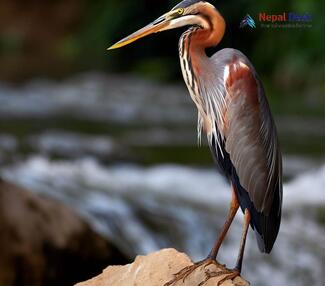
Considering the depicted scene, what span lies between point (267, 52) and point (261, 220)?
40.5 ft

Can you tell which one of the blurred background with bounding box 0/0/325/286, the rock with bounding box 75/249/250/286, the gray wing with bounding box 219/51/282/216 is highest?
the gray wing with bounding box 219/51/282/216

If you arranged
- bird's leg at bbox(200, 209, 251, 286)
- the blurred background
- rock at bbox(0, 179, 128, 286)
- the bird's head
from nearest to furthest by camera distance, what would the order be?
the bird's head → bird's leg at bbox(200, 209, 251, 286) → rock at bbox(0, 179, 128, 286) → the blurred background

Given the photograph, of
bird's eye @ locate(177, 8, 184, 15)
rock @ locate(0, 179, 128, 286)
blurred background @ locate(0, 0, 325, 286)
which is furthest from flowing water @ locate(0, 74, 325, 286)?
bird's eye @ locate(177, 8, 184, 15)

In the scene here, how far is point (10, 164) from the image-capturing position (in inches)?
311

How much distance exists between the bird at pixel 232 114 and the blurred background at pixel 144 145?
5.22 feet

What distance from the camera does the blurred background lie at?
584cm

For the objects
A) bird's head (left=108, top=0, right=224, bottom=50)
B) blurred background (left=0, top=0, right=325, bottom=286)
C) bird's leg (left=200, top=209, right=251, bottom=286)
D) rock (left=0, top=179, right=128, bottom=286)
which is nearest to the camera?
bird's head (left=108, top=0, right=224, bottom=50)

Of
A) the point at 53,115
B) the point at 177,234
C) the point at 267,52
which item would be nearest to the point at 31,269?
the point at 177,234

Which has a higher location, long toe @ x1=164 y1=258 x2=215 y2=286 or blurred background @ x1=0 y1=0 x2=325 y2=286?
long toe @ x1=164 y1=258 x2=215 y2=286

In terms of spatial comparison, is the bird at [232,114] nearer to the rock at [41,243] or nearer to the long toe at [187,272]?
the long toe at [187,272]

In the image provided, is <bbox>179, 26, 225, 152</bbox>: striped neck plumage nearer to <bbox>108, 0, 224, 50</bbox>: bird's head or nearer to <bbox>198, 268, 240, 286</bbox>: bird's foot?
<bbox>108, 0, 224, 50</bbox>: bird's head

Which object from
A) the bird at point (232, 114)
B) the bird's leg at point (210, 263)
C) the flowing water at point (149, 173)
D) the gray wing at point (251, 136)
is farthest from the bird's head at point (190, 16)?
the flowing water at point (149, 173)

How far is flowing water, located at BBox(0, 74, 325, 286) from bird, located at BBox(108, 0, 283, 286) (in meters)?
2.81

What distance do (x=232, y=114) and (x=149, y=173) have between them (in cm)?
533
